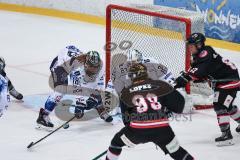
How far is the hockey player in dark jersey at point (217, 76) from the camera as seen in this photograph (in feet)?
19.5

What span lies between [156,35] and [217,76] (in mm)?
1404


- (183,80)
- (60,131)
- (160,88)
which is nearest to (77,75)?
(60,131)

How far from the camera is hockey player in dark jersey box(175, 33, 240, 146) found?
5945 mm

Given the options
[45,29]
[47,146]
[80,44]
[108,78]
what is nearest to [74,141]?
[47,146]

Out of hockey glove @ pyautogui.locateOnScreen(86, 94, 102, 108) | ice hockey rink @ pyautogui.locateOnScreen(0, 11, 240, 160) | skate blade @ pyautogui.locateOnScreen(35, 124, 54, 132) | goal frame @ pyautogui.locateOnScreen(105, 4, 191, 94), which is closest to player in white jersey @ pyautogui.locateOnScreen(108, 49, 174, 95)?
hockey glove @ pyautogui.locateOnScreen(86, 94, 102, 108)

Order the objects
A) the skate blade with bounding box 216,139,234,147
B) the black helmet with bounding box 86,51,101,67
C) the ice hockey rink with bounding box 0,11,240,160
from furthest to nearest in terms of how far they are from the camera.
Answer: the black helmet with bounding box 86,51,101,67
the skate blade with bounding box 216,139,234,147
the ice hockey rink with bounding box 0,11,240,160

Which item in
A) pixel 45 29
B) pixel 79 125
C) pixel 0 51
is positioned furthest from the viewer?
pixel 45 29

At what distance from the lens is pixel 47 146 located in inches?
240

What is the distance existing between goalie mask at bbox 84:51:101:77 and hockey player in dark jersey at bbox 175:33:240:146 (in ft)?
2.66

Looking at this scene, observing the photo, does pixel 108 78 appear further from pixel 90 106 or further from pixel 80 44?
pixel 80 44

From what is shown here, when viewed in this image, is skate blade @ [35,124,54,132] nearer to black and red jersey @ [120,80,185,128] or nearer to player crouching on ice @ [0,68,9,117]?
player crouching on ice @ [0,68,9,117]

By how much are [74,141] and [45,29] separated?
569 cm

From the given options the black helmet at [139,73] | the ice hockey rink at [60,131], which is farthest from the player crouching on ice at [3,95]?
the black helmet at [139,73]

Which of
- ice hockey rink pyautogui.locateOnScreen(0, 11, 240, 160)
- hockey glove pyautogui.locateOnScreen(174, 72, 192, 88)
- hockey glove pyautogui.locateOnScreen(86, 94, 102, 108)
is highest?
hockey glove pyautogui.locateOnScreen(174, 72, 192, 88)
